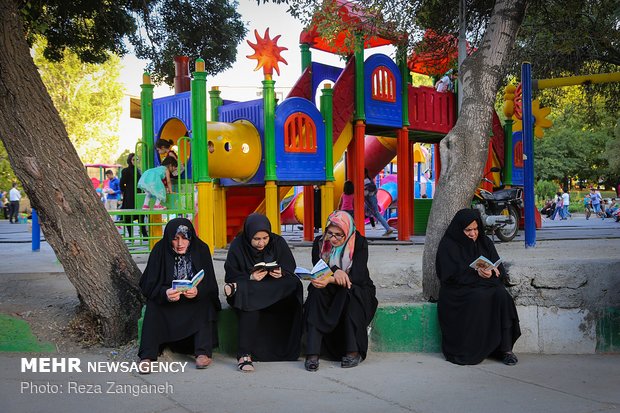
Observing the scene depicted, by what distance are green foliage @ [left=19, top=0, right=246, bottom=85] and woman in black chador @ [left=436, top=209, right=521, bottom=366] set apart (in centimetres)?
548

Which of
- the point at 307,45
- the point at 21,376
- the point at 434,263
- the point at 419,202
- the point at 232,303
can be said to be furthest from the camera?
the point at 419,202

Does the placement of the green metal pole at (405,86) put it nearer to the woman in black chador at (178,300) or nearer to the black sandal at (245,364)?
the woman in black chador at (178,300)

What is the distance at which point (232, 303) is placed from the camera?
477 cm

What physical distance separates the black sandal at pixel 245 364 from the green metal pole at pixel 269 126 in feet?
17.3

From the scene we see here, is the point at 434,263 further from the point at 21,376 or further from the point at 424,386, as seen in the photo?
the point at 21,376

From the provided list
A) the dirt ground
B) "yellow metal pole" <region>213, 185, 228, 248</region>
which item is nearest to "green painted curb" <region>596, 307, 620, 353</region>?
the dirt ground

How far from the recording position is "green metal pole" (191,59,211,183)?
8.32 m

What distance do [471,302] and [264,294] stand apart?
5.10 ft

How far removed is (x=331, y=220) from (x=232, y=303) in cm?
99

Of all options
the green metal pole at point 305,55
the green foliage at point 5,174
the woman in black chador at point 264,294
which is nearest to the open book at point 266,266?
the woman in black chador at point 264,294

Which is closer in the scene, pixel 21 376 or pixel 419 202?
pixel 21 376

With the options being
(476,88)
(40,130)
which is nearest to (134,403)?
(40,130)

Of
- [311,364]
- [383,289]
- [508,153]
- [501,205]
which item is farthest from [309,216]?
[311,364]

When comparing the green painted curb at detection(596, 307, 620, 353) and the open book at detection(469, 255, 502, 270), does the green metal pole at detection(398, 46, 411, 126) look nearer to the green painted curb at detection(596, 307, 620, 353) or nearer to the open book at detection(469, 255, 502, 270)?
the green painted curb at detection(596, 307, 620, 353)
